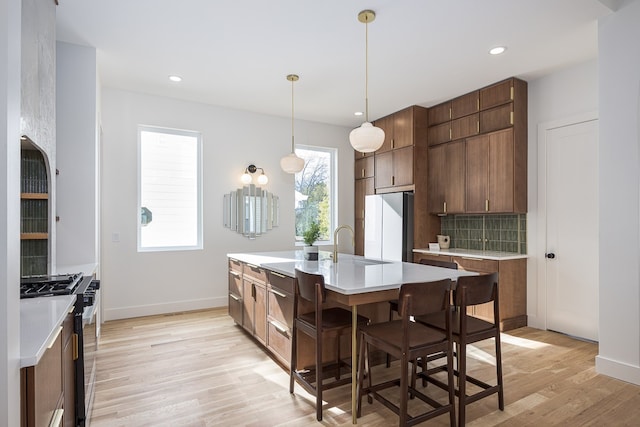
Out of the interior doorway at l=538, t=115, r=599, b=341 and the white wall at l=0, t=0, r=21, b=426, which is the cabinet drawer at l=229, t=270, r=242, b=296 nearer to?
the white wall at l=0, t=0, r=21, b=426

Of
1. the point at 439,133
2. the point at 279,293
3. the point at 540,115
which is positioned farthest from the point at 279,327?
the point at 540,115

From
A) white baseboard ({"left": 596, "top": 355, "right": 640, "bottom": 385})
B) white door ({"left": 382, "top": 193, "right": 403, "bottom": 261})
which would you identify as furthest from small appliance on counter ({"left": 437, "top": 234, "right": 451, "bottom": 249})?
white baseboard ({"left": 596, "top": 355, "right": 640, "bottom": 385})

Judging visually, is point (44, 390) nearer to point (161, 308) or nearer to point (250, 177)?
point (161, 308)

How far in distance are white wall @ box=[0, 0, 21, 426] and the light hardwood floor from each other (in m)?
1.41

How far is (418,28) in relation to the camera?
303cm

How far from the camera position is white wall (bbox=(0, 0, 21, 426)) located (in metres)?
1.01

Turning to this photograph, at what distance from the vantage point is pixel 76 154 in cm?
330

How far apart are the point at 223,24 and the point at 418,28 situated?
5.34 feet

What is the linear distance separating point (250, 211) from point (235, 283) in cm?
149

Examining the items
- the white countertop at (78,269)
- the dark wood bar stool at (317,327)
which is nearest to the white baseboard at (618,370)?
the dark wood bar stool at (317,327)

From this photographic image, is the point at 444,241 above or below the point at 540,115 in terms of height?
below

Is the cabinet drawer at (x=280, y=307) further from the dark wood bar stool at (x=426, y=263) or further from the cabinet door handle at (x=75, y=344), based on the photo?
the cabinet door handle at (x=75, y=344)

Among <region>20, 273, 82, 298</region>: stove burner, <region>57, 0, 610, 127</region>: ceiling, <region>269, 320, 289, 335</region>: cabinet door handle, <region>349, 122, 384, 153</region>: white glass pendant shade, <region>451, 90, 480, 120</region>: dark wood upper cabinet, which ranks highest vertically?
<region>57, 0, 610, 127</region>: ceiling

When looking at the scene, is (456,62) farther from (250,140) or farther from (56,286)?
(56,286)
